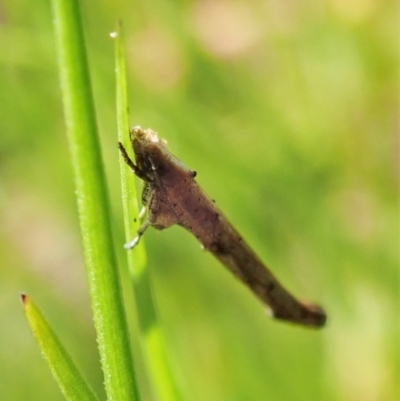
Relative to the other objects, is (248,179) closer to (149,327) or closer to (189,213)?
(189,213)

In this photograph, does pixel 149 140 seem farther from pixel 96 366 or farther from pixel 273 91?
pixel 273 91

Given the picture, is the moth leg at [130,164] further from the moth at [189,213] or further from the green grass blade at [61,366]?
the green grass blade at [61,366]

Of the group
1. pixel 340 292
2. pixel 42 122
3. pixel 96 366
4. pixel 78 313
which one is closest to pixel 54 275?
pixel 78 313

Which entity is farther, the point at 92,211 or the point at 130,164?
the point at 130,164

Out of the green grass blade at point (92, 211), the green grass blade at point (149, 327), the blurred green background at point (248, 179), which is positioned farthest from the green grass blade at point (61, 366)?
the blurred green background at point (248, 179)

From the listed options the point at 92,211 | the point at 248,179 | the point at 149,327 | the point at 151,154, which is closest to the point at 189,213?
the point at 151,154

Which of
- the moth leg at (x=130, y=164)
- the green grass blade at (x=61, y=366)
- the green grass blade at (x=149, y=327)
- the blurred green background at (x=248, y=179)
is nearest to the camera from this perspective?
the green grass blade at (x=61, y=366)

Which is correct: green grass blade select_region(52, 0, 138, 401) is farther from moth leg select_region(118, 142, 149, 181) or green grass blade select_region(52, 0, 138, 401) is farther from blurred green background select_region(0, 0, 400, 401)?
blurred green background select_region(0, 0, 400, 401)
